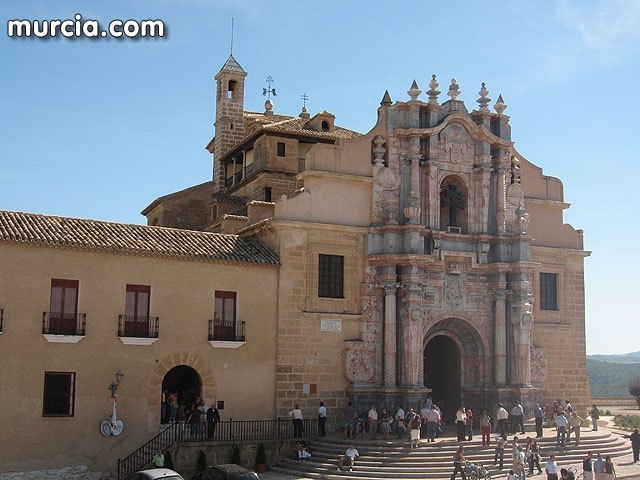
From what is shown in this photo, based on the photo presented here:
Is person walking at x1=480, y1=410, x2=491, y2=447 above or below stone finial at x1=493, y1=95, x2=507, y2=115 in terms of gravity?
below

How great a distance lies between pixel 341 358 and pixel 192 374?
5599mm

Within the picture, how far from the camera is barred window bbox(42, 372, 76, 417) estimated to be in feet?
92.2

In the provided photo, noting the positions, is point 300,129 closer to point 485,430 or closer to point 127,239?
point 127,239

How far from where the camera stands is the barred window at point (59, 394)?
2809 centimetres

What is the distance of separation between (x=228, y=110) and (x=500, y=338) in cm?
1952

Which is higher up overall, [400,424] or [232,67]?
[232,67]

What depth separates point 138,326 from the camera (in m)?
29.9

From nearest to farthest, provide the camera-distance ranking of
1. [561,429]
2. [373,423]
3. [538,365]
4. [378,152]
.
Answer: [373,423], [561,429], [378,152], [538,365]

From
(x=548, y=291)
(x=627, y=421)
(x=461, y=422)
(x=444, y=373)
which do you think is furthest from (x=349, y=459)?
(x=627, y=421)

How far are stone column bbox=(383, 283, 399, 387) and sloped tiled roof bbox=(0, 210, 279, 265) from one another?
4619 millimetres

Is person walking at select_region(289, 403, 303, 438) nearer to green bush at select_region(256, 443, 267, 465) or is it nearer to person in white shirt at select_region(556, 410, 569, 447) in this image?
green bush at select_region(256, 443, 267, 465)

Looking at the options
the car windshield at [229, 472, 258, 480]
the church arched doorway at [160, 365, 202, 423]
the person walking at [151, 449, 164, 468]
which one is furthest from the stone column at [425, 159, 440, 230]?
the car windshield at [229, 472, 258, 480]

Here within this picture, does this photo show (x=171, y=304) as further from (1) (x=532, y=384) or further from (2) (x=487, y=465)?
(1) (x=532, y=384)

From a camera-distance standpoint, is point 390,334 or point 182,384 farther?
point 390,334
